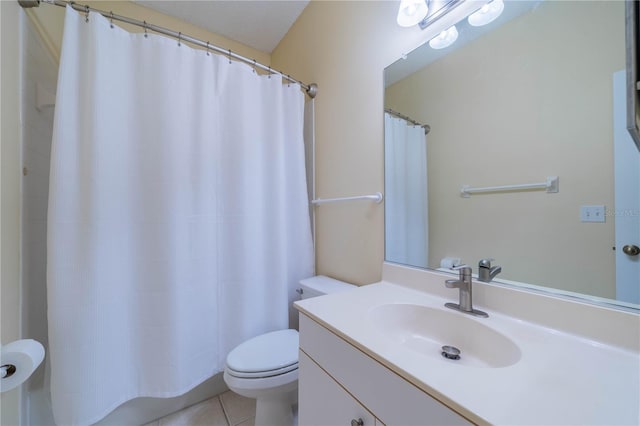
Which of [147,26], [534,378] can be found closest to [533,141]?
[534,378]

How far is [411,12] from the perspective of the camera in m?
0.96

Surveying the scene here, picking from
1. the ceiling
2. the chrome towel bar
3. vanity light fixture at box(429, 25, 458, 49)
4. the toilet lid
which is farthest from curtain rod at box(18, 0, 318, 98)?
the toilet lid

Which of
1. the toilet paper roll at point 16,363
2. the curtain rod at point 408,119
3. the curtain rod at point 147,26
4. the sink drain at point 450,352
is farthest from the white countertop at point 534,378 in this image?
the curtain rod at point 147,26

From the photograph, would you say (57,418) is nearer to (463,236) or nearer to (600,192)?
(463,236)

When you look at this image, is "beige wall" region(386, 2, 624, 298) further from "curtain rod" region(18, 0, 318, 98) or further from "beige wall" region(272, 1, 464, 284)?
"curtain rod" region(18, 0, 318, 98)

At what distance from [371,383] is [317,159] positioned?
52.6 inches

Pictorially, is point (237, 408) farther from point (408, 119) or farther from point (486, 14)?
point (486, 14)

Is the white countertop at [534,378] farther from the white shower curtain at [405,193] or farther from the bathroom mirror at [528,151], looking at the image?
the white shower curtain at [405,193]

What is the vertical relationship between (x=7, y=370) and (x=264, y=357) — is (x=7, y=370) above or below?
above

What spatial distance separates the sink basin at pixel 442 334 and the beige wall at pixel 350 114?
356 mm

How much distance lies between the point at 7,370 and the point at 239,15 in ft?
7.09

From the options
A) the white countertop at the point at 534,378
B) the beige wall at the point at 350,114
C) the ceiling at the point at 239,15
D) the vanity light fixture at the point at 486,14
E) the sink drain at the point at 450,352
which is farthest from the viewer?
the ceiling at the point at 239,15

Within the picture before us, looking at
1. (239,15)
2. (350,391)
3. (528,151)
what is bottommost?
(350,391)

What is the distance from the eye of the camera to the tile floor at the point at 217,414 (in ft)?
4.13
